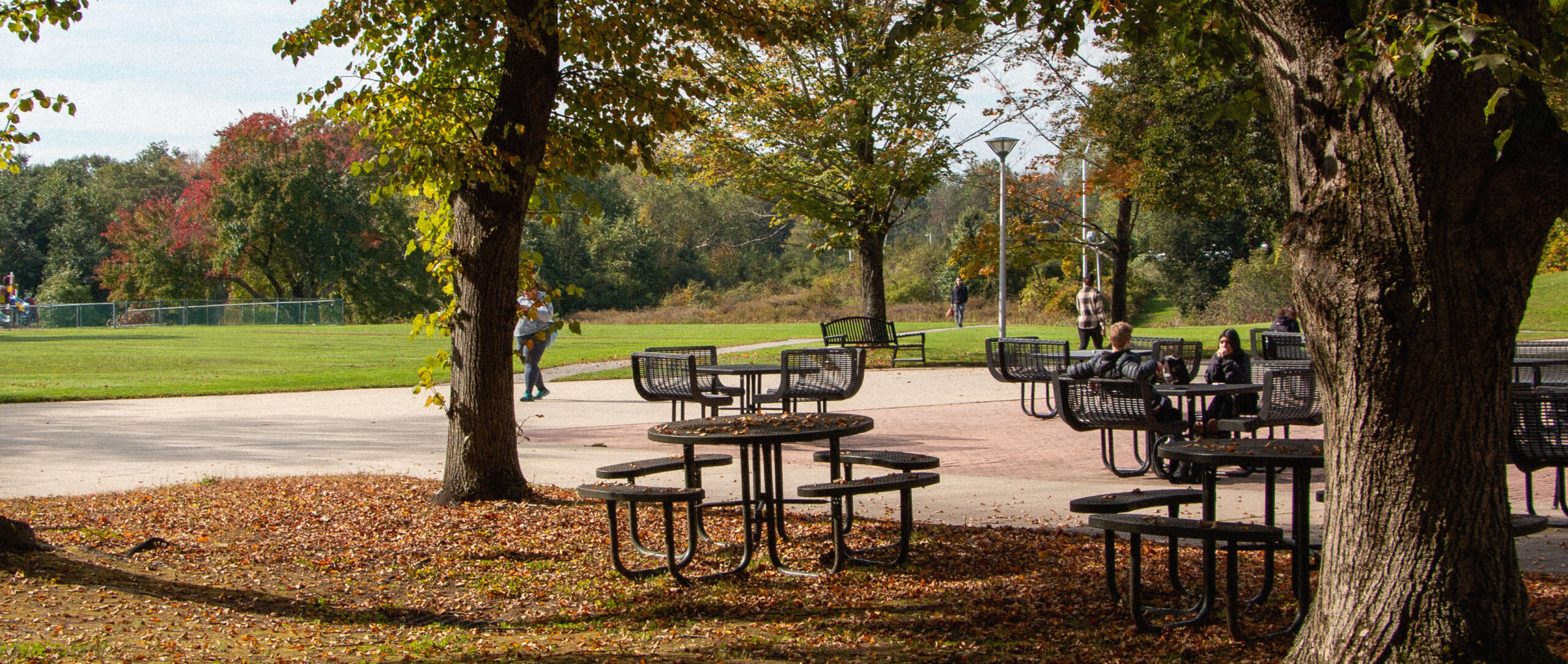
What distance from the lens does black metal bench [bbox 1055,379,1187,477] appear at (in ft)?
27.7

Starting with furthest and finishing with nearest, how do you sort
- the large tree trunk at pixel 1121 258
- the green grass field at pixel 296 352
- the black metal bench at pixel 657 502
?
the large tree trunk at pixel 1121 258
the green grass field at pixel 296 352
the black metal bench at pixel 657 502

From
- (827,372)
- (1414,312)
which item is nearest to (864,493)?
(1414,312)

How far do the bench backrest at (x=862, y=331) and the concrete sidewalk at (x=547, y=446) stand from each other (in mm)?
4765

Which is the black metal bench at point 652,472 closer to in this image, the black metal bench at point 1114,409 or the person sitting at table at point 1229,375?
the black metal bench at point 1114,409

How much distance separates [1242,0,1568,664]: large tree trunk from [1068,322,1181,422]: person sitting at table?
16.5 ft

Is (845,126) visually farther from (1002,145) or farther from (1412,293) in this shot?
(1412,293)

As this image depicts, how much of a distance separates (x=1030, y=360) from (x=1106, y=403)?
4.52m

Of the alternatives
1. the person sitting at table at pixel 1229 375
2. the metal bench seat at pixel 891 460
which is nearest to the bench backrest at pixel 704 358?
the person sitting at table at pixel 1229 375

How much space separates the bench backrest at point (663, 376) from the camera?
1115 cm

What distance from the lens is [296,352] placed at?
2827cm

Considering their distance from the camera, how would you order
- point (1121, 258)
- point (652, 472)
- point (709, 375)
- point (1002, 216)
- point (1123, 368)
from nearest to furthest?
point (652, 472), point (1123, 368), point (709, 375), point (1002, 216), point (1121, 258)

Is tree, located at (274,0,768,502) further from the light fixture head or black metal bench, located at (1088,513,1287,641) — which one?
the light fixture head

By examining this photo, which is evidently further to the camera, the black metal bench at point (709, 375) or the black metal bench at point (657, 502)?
the black metal bench at point (709, 375)

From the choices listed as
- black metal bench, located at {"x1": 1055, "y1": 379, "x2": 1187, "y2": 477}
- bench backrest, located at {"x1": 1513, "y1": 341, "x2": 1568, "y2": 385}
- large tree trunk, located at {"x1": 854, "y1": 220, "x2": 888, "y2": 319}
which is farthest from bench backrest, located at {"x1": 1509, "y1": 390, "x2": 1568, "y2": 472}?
large tree trunk, located at {"x1": 854, "y1": 220, "x2": 888, "y2": 319}
